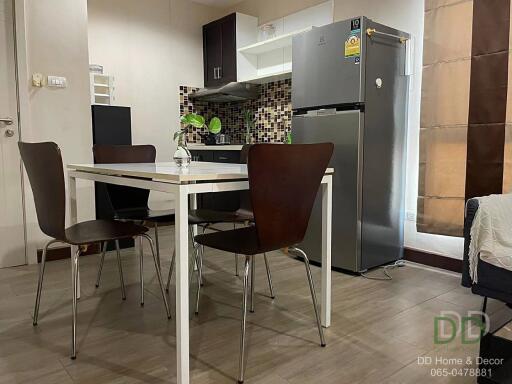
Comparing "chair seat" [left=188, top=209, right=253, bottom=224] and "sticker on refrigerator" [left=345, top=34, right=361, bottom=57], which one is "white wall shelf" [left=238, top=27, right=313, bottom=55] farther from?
"chair seat" [left=188, top=209, right=253, bottom=224]

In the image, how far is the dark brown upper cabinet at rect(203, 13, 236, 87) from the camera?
178 inches

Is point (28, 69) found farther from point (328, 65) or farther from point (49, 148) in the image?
point (328, 65)

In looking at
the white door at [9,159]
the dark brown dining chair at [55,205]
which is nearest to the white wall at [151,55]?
the white door at [9,159]

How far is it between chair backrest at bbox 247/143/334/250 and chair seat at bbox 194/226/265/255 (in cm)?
8

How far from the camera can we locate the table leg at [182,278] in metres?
1.36

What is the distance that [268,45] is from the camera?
413 centimetres

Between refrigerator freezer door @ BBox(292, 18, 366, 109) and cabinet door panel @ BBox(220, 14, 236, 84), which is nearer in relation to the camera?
refrigerator freezer door @ BBox(292, 18, 366, 109)

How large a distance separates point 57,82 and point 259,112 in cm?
222

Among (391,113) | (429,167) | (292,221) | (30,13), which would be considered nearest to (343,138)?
(391,113)

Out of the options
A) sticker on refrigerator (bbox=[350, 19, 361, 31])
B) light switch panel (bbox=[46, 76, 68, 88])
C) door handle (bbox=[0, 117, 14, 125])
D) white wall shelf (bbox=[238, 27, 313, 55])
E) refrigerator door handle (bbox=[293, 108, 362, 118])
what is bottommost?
door handle (bbox=[0, 117, 14, 125])

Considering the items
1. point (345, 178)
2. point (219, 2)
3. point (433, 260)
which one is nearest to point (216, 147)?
point (219, 2)

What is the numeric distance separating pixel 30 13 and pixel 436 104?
2967mm

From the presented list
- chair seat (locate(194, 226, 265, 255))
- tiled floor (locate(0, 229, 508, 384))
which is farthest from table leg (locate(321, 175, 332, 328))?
chair seat (locate(194, 226, 265, 255))

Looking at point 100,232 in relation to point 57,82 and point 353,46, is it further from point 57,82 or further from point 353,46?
point 353,46
